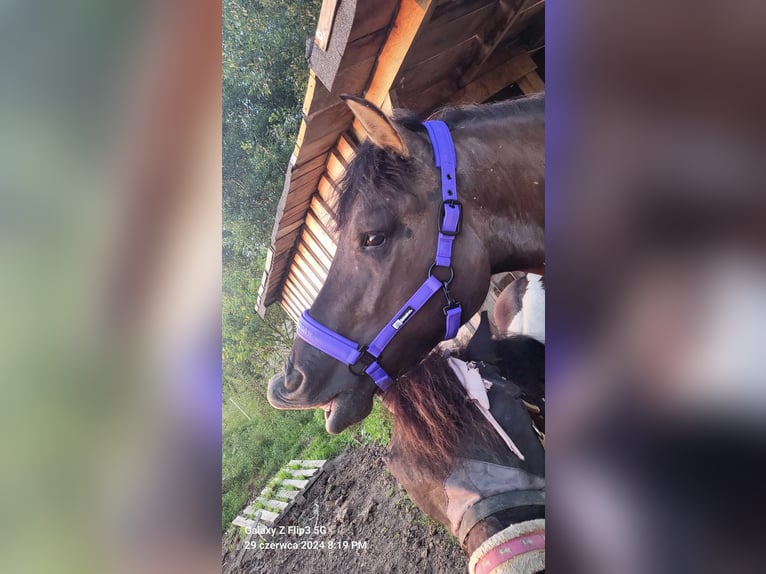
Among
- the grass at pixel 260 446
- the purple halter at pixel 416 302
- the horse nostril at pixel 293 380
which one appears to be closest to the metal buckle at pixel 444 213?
the purple halter at pixel 416 302

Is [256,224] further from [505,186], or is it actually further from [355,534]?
[355,534]

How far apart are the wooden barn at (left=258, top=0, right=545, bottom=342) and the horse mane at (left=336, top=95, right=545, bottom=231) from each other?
64mm

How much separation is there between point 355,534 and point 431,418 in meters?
0.44

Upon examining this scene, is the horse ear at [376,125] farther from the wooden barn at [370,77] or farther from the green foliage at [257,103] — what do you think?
the green foliage at [257,103]

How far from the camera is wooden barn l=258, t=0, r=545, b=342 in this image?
1.02 meters

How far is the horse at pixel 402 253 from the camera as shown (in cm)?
102

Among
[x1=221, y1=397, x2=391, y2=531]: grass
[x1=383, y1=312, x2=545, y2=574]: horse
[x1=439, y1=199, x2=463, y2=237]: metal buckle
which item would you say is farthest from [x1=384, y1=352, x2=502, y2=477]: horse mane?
[x1=439, y1=199, x2=463, y2=237]: metal buckle

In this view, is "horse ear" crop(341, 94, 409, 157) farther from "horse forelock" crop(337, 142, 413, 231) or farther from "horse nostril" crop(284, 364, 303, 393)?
"horse nostril" crop(284, 364, 303, 393)

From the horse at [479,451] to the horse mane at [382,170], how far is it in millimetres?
542

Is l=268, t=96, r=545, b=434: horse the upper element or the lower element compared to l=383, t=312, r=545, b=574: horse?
upper
